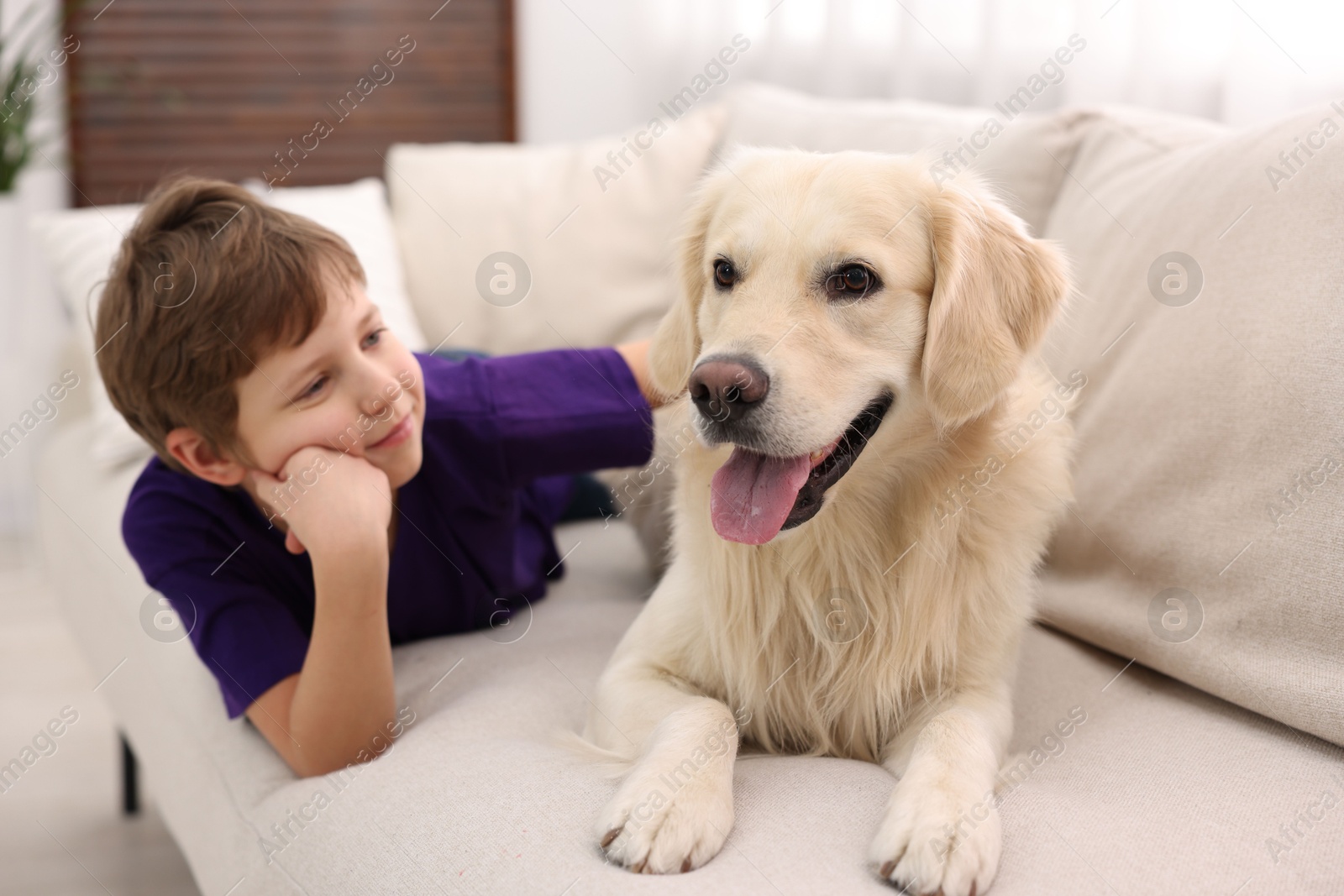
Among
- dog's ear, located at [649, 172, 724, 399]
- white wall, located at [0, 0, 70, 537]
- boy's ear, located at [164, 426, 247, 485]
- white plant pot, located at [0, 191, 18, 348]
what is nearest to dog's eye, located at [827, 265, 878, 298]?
dog's ear, located at [649, 172, 724, 399]

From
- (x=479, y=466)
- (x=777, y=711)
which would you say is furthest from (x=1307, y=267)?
(x=479, y=466)

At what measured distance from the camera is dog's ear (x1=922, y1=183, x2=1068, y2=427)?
3.95 ft

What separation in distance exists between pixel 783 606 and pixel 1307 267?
2.53 ft

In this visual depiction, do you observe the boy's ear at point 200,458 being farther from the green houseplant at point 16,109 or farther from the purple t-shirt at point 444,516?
the green houseplant at point 16,109

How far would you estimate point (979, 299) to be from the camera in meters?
1.24

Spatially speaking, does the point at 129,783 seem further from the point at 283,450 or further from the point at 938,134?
the point at 938,134

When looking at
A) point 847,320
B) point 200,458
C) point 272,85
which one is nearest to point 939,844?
point 847,320

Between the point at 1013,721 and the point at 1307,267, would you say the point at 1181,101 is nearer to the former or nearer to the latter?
the point at 1307,267

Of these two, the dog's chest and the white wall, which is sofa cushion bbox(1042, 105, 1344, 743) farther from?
the white wall

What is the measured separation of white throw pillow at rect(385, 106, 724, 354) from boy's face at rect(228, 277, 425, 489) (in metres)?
0.97

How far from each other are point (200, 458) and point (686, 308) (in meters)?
0.73

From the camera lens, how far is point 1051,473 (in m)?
1.32

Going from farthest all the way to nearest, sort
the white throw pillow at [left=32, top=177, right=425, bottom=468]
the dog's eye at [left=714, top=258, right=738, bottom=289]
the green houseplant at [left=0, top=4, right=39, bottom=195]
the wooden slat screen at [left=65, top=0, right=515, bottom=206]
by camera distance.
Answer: the wooden slat screen at [left=65, top=0, right=515, bottom=206]
the green houseplant at [left=0, top=4, right=39, bottom=195]
the white throw pillow at [left=32, top=177, right=425, bottom=468]
the dog's eye at [left=714, top=258, right=738, bottom=289]

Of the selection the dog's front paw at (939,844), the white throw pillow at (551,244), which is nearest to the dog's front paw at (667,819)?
the dog's front paw at (939,844)
